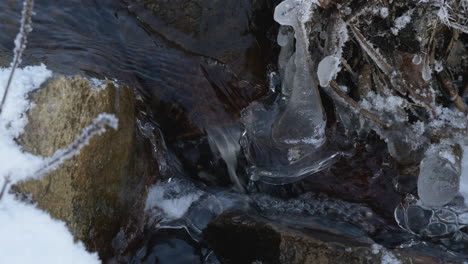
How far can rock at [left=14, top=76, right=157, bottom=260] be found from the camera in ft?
6.78

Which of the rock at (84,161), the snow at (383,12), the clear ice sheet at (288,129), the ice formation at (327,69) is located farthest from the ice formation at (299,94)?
the rock at (84,161)

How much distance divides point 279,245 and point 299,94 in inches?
34.3

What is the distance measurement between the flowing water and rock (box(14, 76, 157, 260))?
37 centimetres

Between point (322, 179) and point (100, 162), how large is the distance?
1.38 meters

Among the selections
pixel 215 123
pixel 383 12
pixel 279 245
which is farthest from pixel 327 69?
pixel 279 245

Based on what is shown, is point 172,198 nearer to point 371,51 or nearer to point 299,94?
point 299,94

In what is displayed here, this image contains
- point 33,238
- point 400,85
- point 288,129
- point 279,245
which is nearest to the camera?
point 33,238

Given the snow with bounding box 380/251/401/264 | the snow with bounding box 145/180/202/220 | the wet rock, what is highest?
the wet rock

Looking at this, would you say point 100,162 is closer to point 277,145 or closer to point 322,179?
point 277,145

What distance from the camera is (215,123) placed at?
2889 mm

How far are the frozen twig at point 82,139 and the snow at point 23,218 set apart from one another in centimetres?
6

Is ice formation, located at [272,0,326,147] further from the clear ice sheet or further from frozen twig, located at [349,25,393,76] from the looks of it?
frozen twig, located at [349,25,393,76]

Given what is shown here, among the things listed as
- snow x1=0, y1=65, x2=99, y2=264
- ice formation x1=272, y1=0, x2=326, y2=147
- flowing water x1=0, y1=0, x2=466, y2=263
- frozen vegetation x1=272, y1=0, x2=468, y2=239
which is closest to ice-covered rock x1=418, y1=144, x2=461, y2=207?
frozen vegetation x1=272, y1=0, x2=468, y2=239

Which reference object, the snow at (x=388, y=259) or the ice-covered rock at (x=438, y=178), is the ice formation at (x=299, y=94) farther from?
the snow at (x=388, y=259)
